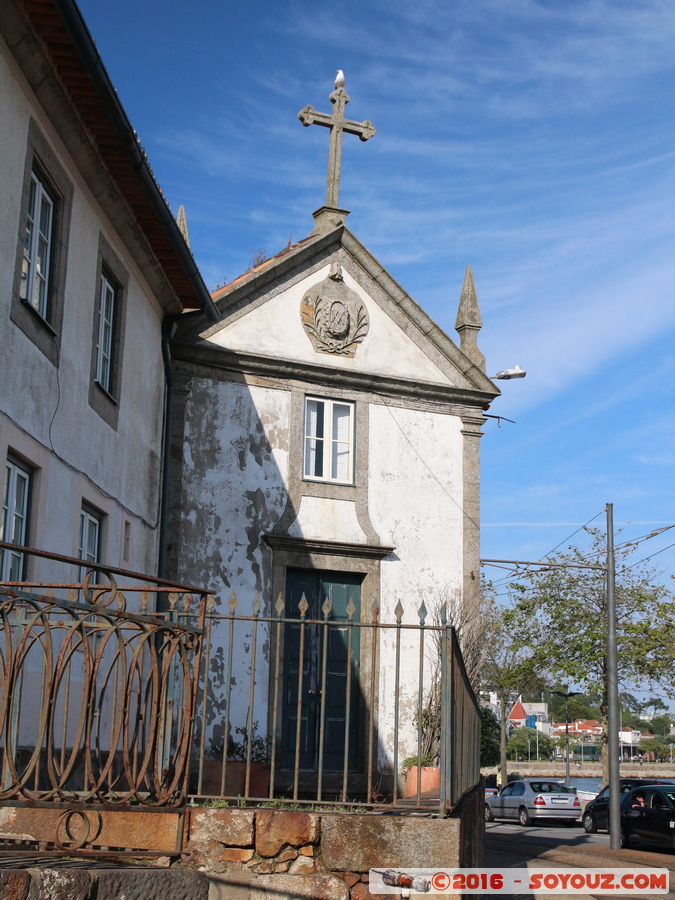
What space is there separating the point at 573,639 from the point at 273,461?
20.4 m

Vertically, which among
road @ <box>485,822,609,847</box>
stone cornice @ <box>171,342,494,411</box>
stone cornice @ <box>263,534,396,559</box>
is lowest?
road @ <box>485,822,609,847</box>

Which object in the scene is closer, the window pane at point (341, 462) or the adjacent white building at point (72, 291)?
the adjacent white building at point (72, 291)

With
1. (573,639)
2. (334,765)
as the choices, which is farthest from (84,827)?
(573,639)

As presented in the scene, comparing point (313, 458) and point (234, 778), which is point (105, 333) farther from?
point (234, 778)

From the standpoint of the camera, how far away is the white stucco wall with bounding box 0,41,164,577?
25.4 feet

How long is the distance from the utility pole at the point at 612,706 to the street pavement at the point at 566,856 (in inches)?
20.5

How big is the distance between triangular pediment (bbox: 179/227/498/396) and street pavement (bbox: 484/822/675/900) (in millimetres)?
7060

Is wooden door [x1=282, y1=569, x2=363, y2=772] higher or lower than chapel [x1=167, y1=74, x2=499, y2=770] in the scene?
lower

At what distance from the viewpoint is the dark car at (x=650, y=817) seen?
20266 millimetres

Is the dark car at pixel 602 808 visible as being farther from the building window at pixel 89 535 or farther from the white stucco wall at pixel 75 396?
the building window at pixel 89 535

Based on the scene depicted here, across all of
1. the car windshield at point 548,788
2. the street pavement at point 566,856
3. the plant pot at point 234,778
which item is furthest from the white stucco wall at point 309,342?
the car windshield at point 548,788

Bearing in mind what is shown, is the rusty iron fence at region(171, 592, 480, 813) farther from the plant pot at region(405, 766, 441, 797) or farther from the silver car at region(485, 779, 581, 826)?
the silver car at region(485, 779, 581, 826)

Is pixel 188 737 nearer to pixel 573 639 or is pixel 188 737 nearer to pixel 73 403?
pixel 73 403

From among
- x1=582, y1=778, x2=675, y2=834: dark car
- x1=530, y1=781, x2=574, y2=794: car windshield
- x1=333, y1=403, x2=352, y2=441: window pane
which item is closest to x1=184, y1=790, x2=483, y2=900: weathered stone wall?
x1=333, y1=403, x2=352, y2=441: window pane
